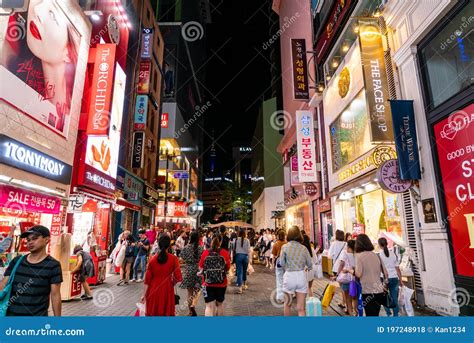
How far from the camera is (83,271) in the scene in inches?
340

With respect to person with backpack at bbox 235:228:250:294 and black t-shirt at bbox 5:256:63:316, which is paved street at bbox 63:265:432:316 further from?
black t-shirt at bbox 5:256:63:316

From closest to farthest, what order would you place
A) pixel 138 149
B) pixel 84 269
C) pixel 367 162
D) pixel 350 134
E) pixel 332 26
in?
1. pixel 84 269
2. pixel 367 162
3. pixel 350 134
4. pixel 332 26
5. pixel 138 149

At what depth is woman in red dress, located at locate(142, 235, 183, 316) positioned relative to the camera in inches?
196

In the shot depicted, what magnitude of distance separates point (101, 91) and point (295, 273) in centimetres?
1184

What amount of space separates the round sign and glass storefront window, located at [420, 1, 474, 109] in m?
1.87

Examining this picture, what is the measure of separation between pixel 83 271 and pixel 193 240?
4137 millimetres

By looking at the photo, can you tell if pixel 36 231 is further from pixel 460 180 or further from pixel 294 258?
pixel 460 180

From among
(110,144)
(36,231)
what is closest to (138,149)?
(110,144)

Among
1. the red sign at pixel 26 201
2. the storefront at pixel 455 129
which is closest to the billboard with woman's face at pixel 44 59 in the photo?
the red sign at pixel 26 201

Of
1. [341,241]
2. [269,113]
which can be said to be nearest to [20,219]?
[341,241]

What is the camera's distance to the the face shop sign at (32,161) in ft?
26.9

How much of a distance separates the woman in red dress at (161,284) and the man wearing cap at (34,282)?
1691 millimetres

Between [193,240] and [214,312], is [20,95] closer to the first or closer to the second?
[193,240]

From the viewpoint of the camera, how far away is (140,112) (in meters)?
22.1
